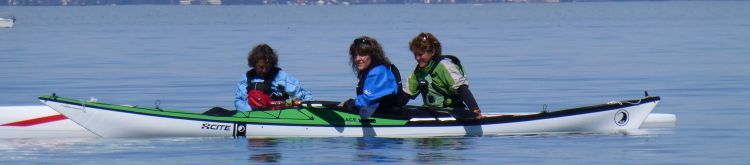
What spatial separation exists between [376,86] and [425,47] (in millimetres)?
657

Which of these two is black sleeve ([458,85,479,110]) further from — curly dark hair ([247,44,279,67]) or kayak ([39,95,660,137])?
curly dark hair ([247,44,279,67])

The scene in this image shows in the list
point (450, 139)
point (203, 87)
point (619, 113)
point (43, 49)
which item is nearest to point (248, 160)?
point (450, 139)

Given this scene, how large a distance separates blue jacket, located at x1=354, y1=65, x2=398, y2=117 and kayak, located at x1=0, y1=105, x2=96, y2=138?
10.7ft

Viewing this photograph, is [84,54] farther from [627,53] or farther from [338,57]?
[627,53]

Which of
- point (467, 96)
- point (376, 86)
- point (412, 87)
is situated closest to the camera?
point (376, 86)

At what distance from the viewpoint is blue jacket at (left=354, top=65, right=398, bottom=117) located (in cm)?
1772

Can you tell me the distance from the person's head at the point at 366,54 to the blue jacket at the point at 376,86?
0.20ft

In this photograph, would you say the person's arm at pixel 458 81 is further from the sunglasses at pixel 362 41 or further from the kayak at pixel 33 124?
the kayak at pixel 33 124

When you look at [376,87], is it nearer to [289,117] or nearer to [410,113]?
[410,113]

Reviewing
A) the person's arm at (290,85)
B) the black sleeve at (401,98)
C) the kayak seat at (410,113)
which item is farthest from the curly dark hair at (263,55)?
the black sleeve at (401,98)

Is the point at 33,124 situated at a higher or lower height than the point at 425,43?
lower

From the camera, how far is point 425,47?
706 inches

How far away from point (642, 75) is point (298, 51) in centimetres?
1870

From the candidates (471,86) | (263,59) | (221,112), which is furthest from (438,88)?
(471,86)
